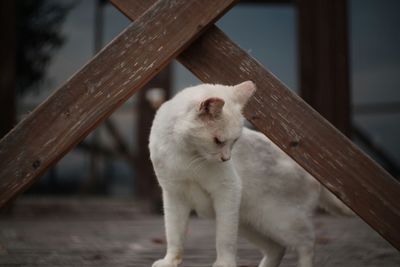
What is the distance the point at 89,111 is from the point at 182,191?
71 centimetres

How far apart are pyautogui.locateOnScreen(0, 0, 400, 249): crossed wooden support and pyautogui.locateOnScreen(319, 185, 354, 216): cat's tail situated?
92cm

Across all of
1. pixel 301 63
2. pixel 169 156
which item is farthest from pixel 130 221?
pixel 169 156

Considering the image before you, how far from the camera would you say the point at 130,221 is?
7082mm

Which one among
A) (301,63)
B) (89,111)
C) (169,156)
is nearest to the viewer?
(89,111)

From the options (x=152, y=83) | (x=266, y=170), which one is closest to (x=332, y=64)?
(x=152, y=83)

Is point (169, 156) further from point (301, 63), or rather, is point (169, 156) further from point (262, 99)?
point (301, 63)

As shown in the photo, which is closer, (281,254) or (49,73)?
(281,254)

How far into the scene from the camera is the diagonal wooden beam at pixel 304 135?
2744 mm

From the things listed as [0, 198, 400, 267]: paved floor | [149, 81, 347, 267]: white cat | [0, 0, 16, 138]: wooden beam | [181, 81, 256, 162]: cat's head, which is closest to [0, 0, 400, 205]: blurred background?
[0, 198, 400, 267]: paved floor

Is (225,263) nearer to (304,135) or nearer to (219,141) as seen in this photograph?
(219,141)

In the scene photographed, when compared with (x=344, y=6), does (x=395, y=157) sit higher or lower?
lower

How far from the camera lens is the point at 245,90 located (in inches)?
110

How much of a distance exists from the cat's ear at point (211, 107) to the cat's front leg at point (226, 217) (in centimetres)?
36

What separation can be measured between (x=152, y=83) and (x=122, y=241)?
3305mm
